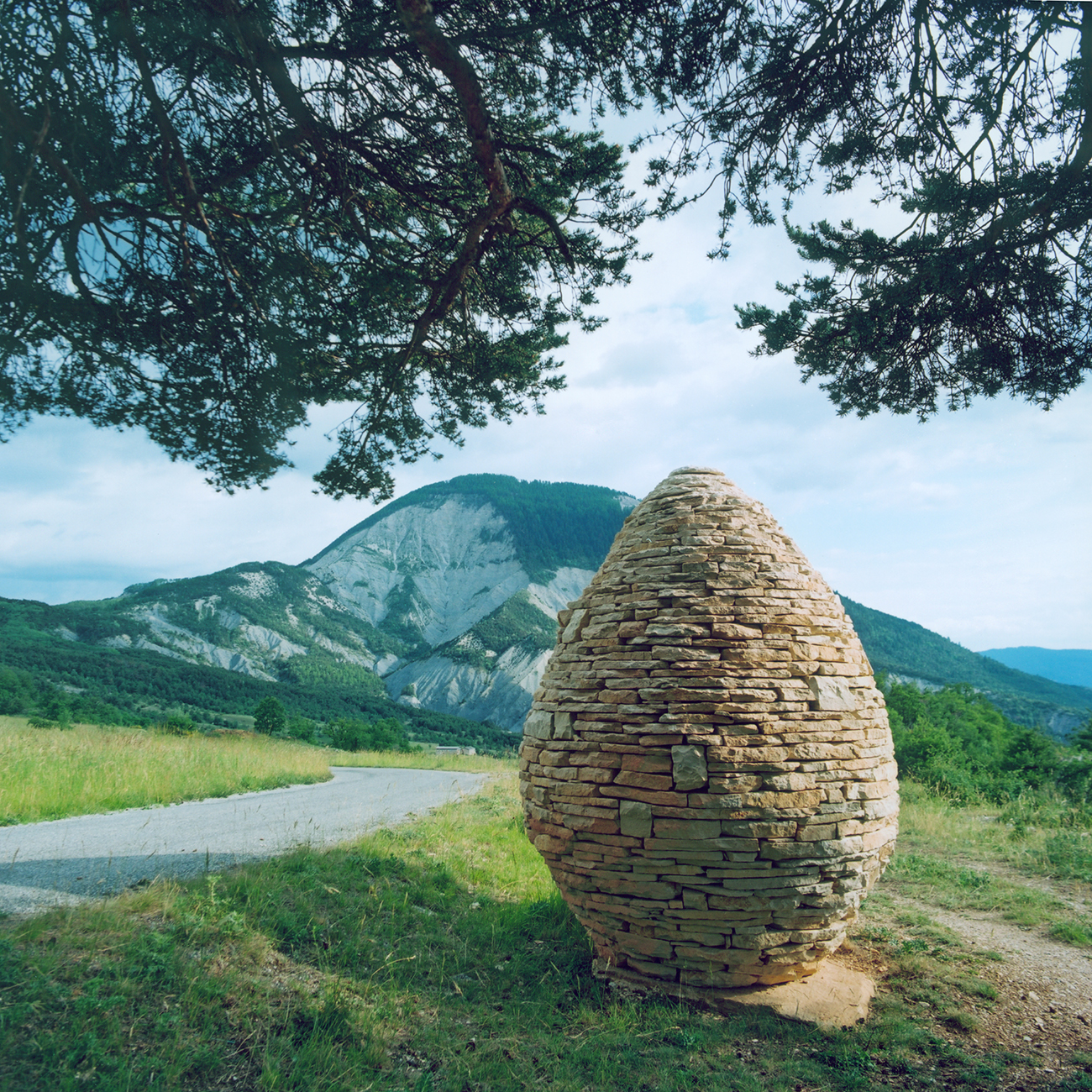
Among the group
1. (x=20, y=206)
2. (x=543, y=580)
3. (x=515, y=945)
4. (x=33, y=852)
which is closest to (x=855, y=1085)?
(x=515, y=945)

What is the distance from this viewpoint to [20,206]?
5.57 metres

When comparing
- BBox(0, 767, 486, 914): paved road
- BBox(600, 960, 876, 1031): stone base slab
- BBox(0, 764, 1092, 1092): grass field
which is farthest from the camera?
BBox(0, 767, 486, 914): paved road

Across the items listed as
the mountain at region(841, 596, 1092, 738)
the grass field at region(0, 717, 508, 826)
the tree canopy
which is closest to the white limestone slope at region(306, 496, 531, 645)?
the mountain at region(841, 596, 1092, 738)

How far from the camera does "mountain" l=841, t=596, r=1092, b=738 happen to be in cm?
6119

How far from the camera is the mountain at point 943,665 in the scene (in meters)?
61.2

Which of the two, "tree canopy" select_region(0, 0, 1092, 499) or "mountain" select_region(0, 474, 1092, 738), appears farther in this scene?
"mountain" select_region(0, 474, 1092, 738)

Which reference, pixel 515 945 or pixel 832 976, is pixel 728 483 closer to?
pixel 832 976

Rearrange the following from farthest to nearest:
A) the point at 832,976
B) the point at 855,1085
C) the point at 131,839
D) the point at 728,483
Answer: the point at 131,839 → the point at 728,483 → the point at 832,976 → the point at 855,1085

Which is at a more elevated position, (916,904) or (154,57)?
(154,57)

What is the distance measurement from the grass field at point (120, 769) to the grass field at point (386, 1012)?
5.80 meters

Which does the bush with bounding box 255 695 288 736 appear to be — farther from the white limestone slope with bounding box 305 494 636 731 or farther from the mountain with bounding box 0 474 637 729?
the white limestone slope with bounding box 305 494 636 731

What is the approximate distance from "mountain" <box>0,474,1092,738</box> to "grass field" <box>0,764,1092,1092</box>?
13636 millimetres

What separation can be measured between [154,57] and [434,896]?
8.69 m

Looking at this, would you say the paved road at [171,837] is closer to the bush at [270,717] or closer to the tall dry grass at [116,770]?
the tall dry grass at [116,770]
